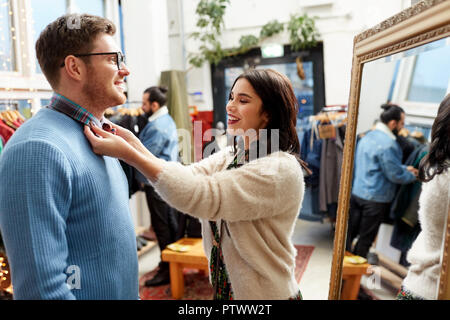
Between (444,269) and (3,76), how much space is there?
1.92 meters

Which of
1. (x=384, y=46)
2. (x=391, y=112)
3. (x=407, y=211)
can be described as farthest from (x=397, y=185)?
(x=384, y=46)

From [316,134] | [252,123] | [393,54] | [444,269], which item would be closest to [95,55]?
[252,123]

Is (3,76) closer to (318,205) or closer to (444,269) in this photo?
(444,269)

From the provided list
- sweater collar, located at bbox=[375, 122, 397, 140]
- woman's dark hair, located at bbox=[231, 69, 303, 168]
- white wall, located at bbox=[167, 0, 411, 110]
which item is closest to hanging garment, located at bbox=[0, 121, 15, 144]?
woman's dark hair, located at bbox=[231, 69, 303, 168]

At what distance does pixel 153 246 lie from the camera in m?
3.55

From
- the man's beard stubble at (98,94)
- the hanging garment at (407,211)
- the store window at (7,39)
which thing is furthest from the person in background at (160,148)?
the hanging garment at (407,211)

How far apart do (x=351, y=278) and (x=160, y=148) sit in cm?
100

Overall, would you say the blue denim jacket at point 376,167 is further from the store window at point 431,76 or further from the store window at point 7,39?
the store window at point 7,39

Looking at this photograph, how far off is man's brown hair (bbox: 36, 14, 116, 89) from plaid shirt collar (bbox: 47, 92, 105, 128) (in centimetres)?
6

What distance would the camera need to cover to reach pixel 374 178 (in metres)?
1.48

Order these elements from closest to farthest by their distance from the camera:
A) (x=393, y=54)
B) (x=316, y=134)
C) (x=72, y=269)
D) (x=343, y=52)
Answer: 1. (x=72, y=269)
2. (x=393, y=54)
3. (x=316, y=134)
4. (x=343, y=52)

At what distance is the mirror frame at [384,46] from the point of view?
0.85m

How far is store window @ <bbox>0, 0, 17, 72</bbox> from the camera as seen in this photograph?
1640 millimetres

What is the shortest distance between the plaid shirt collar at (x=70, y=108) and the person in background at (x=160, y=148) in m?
0.56
